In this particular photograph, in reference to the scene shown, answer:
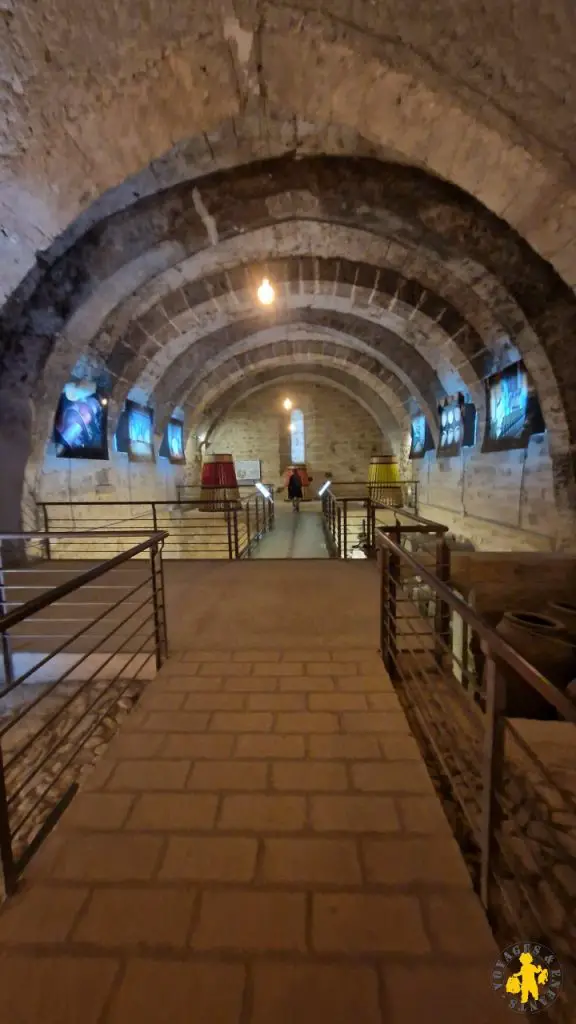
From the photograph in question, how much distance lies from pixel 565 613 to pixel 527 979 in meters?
4.07

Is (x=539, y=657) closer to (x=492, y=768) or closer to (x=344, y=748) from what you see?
(x=344, y=748)

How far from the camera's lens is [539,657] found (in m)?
3.83

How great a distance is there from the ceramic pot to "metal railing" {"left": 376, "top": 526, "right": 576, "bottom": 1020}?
80.8 inches

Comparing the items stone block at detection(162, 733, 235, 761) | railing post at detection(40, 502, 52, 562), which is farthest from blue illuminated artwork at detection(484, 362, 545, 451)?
railing post at detection(40, 502, 52, 562)

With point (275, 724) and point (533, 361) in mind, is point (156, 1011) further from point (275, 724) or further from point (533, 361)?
point (533, 361)

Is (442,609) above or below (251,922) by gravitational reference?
above

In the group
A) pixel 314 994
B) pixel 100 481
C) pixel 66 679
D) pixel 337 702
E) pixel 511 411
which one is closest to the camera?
pixel 314 994

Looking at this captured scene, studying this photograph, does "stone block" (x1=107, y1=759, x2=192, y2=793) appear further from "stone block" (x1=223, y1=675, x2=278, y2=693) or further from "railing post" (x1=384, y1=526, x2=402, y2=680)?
"railing post" (x1=384, y1=526, x2=402, y2=680)

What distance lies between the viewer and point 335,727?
7.00 ft

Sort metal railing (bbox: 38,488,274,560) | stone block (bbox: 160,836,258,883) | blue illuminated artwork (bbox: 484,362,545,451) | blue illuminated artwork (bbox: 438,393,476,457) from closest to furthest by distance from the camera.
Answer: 1. stone block (bbox: 160,836,258,883)
2. blue illuminated artwork (bbox: 484,362,545,451)
3. metal railing (bbox: 38,488,274,560)
4. blue illuminated artwork (bbox: 438,393,476,457)

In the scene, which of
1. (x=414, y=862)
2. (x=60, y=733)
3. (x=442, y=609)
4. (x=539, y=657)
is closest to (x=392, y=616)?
(x=442, y=609)

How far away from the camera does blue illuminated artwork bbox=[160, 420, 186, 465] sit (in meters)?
10.1

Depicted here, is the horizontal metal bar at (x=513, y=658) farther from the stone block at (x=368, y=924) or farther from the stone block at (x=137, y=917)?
the stone block at (x=137, y=917)

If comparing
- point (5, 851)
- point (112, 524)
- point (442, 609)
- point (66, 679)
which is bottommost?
point (66, 679)
